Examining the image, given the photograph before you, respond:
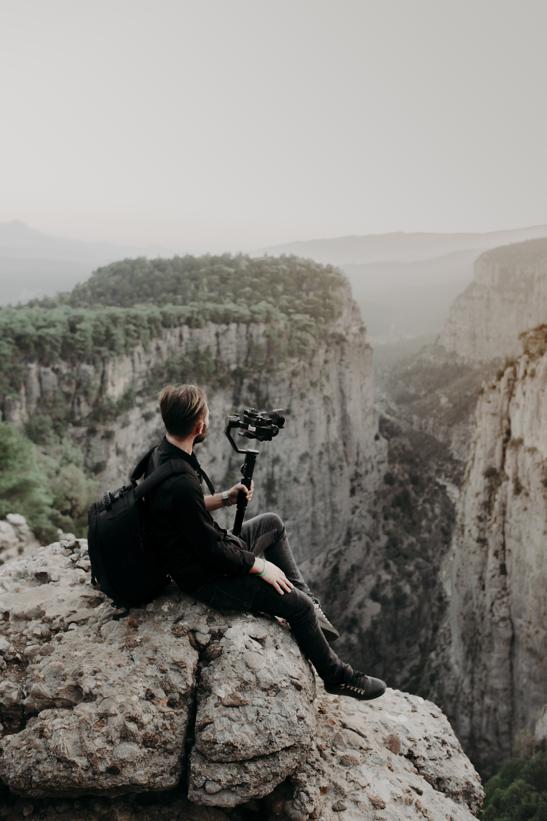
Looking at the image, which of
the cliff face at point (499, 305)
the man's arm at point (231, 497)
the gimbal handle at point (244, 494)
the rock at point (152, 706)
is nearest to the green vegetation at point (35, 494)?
the rock at point (152, 706)

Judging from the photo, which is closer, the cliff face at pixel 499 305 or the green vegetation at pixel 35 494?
the green vegetation at pixel 35 494

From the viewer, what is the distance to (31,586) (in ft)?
18.3

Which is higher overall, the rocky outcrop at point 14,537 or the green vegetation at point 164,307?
the green vegetation at point 164,307

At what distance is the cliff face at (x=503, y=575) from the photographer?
14.9 m

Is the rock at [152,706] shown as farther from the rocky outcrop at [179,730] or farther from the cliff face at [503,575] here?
the cliff face at [503,575]

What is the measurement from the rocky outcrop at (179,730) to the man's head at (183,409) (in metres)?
1.37

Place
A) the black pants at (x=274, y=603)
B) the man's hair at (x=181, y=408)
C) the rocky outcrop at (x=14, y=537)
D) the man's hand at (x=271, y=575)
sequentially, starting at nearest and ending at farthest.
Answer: the man's hair at (x=181, y=408), the man's hand at (x=271, y=575), the black pants at (x=274, y=603), the rocky outcrop at (x=14, y=537)

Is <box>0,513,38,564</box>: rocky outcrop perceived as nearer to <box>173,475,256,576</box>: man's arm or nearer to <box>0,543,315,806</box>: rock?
<box>0,543,315,806</box>: rock

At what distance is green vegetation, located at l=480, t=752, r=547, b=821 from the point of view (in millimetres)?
10008

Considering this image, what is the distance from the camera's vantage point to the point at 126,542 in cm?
436

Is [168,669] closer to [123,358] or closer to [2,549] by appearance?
[2,549]

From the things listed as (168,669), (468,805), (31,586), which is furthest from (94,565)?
(468,805)

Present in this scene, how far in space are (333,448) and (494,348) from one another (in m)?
44.2

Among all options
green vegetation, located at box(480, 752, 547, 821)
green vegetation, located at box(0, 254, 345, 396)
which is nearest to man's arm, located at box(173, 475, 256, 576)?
green vegetation, located at box(480, 752, 547, 821)
